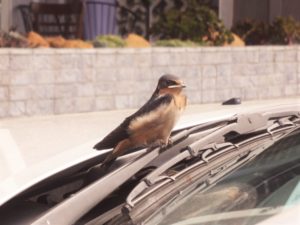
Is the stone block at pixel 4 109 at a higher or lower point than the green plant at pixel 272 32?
lower

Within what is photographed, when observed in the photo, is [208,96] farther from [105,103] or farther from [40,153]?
[40,153]

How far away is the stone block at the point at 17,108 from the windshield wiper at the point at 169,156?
540 centimetres

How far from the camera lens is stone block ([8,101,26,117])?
8164 mm

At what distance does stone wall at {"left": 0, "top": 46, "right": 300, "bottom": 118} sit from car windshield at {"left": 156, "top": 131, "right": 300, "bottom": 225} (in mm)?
5783

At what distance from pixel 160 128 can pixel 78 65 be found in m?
6.04

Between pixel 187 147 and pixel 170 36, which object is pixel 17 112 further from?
pixel 187 147

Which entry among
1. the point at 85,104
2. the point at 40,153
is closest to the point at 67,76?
the point at 85,104

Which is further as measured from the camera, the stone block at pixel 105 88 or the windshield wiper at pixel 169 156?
the stone block at pixel 105 88

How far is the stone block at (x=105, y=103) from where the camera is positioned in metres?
8.75

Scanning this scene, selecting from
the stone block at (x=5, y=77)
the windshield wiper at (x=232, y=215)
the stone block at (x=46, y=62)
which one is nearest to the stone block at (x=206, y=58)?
the stone block at (x=46, y=62)

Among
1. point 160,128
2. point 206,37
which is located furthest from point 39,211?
point 206,37

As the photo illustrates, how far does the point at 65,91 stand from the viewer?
336 inches

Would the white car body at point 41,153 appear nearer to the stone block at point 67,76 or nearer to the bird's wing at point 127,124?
the bird's wing at point 127,124

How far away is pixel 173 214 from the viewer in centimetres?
240
